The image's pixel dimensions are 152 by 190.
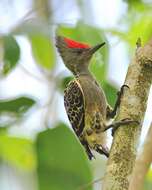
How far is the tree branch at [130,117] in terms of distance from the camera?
2143 mm

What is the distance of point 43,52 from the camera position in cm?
356

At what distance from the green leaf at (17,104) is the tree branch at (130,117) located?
717 millimetres

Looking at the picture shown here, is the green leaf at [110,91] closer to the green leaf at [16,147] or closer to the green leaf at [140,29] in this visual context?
the green leaf at [140,29]

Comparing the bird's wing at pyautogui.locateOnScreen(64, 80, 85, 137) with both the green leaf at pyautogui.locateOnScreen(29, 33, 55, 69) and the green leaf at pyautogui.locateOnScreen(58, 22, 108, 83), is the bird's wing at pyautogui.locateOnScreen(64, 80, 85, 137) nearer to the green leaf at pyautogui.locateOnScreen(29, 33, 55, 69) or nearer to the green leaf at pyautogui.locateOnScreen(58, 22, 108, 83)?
the green leaf at pyautogui.locateOnScreen(29, 33, 55, 69)

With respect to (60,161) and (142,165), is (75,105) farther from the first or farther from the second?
(142,165)

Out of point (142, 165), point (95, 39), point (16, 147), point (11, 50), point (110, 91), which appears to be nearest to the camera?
point (142, 165)

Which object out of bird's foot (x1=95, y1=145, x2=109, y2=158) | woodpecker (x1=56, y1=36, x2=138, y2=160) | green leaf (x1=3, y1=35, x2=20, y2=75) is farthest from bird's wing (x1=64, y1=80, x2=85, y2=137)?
green leaf (x1=3, y1=35, x2=20, y2=75)

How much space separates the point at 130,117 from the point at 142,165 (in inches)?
7.9

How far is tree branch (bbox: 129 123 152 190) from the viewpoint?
213cm

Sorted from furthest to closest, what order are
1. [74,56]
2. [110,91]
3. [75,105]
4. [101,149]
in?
[74,56] < [75,105] < [101,149] < [110,91]

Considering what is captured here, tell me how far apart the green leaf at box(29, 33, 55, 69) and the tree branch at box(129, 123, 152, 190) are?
1264mm

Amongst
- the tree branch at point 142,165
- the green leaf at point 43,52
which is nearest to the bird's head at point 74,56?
the green leaf at point 43,52

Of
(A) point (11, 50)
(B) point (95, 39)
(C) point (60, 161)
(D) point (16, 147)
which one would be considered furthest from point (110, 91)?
(D) point (16, 147)

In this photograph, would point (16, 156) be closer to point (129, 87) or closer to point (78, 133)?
point (78, 133)
